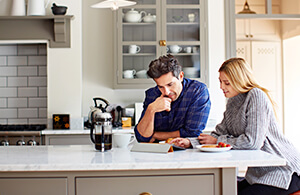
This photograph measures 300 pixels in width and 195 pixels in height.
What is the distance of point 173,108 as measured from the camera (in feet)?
9.09

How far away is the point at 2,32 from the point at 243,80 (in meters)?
3.12

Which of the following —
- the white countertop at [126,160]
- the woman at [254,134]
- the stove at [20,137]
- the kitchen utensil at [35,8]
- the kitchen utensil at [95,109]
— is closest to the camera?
the white countertop at [126,160]

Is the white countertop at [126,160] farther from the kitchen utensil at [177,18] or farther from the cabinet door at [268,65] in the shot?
the cabinet door at [268,65]

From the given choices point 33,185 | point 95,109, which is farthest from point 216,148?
point 95,109

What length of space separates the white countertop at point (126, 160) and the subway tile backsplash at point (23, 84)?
261 centimetres

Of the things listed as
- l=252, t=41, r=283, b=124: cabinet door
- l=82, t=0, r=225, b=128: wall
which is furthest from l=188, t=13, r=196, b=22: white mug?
l=252, t=41, r=283, b=124: cabinet door

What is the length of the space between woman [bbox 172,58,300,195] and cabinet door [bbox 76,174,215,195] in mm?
349

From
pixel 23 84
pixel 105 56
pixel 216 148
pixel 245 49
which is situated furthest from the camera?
pixel 245 49

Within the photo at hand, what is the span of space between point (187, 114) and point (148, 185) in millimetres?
858

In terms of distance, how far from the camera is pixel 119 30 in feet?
15.0

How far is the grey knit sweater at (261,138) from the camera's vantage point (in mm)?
2145

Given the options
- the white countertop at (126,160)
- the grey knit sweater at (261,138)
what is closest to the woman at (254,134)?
the grey knit sweater at (261,138)

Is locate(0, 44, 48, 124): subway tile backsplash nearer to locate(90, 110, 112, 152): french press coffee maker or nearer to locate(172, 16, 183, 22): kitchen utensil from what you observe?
locate(172, 16, 183, 22): kitchen utensil

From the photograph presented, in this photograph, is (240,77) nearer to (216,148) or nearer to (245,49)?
(216,148)
